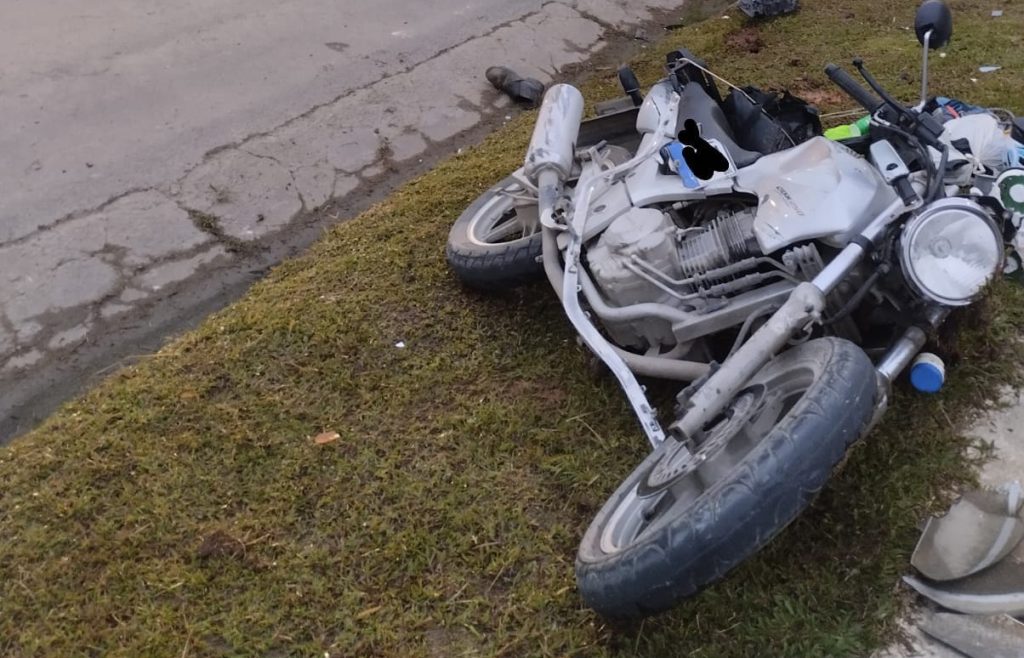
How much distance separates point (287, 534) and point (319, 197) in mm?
2187

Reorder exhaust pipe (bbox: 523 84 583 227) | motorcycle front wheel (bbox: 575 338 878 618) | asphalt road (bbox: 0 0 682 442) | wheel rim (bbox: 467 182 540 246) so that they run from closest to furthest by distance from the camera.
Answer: motorcycle front wheel (bbox: 575 338 878 618) → exhaust pipe (bbox: 523 84 583 227) → wheel rim (bbox: 467 182 540 246) → asphalt road (bbox: 0 0 682 442)

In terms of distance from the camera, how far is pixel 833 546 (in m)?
2.60

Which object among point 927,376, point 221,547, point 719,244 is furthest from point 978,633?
point 221,547

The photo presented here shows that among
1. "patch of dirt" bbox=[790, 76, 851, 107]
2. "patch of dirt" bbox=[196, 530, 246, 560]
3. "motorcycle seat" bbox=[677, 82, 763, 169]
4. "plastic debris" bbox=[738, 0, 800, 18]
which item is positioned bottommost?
"patch of dirt" bbox=[196, 530, 246, 560]

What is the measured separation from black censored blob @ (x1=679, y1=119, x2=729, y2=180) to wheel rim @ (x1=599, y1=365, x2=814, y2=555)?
0.81 meters

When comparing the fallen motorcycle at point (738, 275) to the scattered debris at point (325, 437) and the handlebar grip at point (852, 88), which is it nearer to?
the handlebar grip at point (852, 88)

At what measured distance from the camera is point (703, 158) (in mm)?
2971

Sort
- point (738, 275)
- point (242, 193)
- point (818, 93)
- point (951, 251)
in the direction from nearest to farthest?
point (951, 251)
point (738, 275)
point (242, 193)
point (818, 93)

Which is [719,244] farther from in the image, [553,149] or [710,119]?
[553,149]

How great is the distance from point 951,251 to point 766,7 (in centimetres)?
442

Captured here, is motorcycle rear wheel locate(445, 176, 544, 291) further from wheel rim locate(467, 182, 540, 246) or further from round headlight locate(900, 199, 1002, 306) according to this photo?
round headlight locate(900, 199, 1002, 306)

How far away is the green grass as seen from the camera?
2496 mm

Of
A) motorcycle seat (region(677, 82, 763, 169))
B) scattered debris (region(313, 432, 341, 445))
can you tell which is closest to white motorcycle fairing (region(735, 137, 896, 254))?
motorcycle seat (region(677, 82, 763, 169))

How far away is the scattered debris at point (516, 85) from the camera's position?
5.39 m
